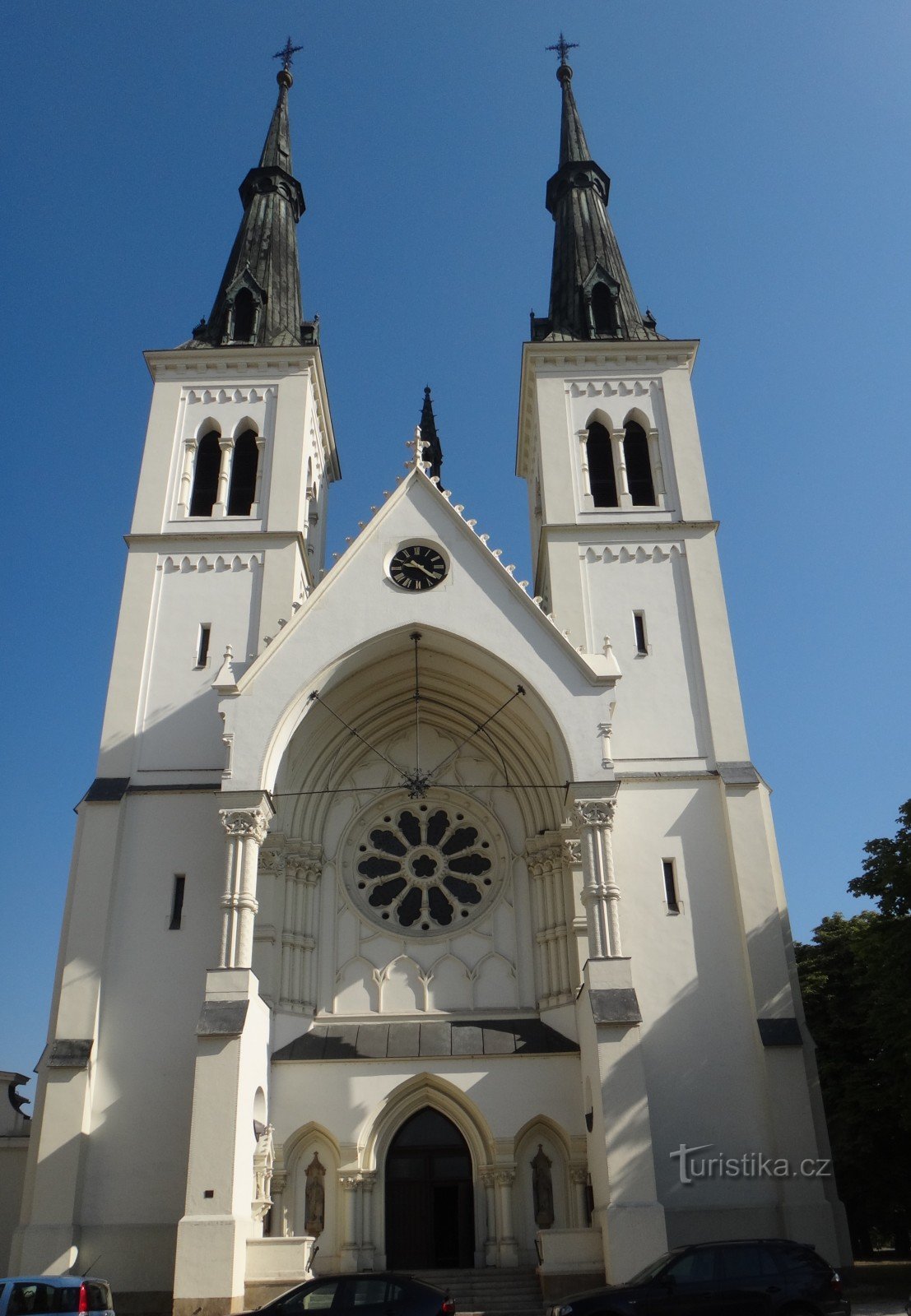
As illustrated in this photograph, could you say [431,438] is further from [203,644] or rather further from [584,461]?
[203,644]

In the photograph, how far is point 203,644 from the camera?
2200cm

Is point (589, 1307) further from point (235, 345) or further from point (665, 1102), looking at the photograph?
point (235, 345)

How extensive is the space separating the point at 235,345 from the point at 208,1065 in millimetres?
15970

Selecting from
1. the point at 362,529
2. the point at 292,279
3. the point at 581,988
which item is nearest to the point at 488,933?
the point at 581,988

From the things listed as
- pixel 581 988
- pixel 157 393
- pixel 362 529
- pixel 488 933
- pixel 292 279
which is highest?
pixel 292 279

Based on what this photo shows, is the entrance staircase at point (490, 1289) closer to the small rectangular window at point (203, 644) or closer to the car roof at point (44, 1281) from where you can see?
the car roof at point (44, 1281)

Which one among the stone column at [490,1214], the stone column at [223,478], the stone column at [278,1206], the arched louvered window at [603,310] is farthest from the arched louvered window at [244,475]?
the stone column at [490,1214]

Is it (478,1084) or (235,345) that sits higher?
(235,345)

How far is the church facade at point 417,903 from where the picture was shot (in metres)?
16.9

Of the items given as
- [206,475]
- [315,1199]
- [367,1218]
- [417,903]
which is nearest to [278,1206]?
[315,1199]

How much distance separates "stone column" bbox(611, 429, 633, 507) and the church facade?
76 millimetres

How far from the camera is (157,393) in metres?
25.0

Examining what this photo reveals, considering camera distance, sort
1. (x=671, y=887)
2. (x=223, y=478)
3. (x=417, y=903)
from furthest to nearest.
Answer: (x=223, y=478) → (x=417, y=903) → (x=671, y=887)

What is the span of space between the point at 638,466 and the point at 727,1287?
16.7 meters
